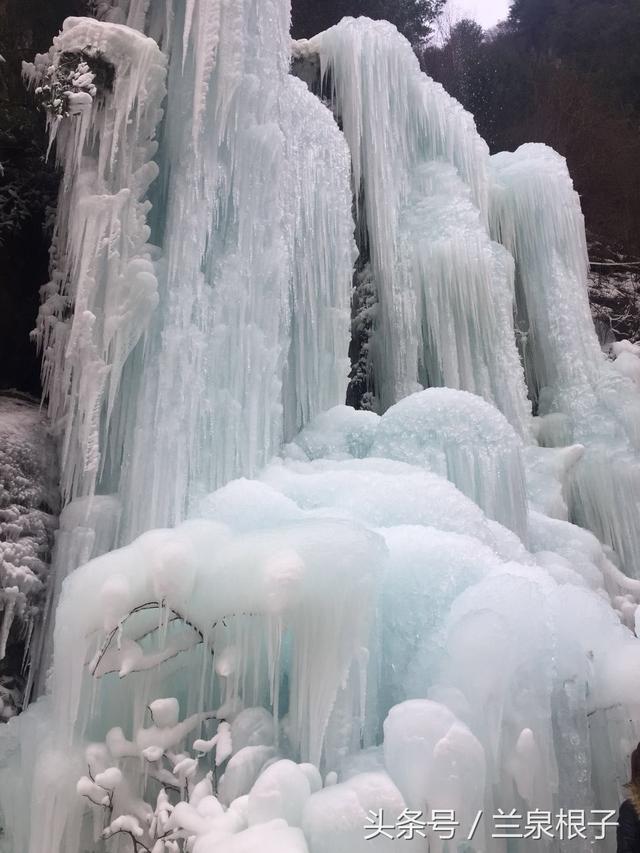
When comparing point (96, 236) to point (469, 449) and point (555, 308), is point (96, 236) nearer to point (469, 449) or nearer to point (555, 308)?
point (469, 449)

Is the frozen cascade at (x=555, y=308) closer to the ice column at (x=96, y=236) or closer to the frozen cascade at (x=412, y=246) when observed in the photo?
the frozen cascade at (x=412, y=246)

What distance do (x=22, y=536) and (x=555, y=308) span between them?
5943 mm

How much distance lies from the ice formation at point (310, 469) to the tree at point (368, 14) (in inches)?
128

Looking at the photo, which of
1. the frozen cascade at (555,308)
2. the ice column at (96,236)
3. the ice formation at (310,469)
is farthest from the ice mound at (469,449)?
the frozen cascade at (555,308)

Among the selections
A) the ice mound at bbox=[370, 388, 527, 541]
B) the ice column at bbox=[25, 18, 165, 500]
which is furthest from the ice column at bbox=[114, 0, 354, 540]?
the ice mound at bbox=[370, 388, 527, 541]

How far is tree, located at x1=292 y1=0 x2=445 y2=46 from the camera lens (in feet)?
33.4

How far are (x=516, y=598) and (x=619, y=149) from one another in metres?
11.0

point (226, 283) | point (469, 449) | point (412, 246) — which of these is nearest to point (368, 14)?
point (412, 246)

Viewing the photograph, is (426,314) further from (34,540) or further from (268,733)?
(268,733)

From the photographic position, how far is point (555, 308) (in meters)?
8.02

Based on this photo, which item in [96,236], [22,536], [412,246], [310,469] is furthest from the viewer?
[412,246]

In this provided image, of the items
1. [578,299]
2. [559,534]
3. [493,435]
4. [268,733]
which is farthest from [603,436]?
[268,733]

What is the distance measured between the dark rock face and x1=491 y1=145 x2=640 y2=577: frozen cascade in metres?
4.94

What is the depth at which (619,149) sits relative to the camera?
11.8m
